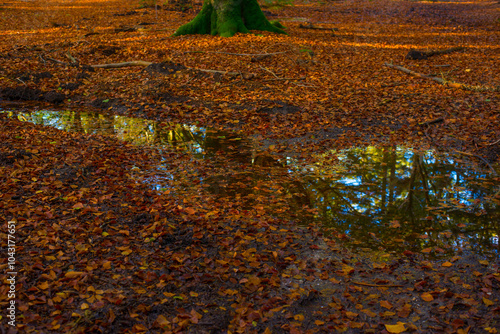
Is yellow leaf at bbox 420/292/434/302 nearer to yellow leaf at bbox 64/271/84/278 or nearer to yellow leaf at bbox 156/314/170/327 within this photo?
yellow leaf at bbox 156/314/170/327

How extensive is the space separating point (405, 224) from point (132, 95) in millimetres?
7704

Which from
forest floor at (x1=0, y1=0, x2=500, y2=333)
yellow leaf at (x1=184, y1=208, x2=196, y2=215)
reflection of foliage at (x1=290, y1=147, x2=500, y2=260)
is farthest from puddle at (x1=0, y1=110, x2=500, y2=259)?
yellow leaf at (x1=184, y1=208, x2=196, y2=215)

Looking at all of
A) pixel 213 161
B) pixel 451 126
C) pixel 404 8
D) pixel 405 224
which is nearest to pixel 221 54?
pixel 213 161

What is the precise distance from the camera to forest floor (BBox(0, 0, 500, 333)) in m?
3.37

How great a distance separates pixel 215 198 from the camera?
542 cm

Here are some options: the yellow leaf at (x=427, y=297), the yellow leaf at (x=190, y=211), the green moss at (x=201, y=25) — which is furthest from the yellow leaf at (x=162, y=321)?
the green moss at (x=201, y=25)

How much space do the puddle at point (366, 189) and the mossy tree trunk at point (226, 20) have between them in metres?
8.19

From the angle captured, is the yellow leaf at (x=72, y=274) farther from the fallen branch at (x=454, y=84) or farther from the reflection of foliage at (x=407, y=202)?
the fallen branch at (x=454, y=84)

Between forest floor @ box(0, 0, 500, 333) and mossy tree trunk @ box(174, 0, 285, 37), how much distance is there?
90 cm

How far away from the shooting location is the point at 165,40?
14.2 m

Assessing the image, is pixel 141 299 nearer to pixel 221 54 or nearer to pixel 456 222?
pixel 456 222

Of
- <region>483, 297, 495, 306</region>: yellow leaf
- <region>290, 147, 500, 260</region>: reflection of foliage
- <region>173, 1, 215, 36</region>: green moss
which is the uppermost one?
<region>173, 1, 215, 36</region>: green moss

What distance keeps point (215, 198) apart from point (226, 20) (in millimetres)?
11139

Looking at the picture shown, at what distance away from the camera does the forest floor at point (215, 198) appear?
11.1 feet
